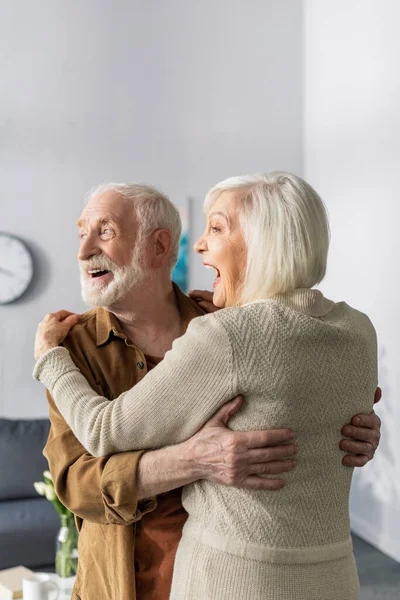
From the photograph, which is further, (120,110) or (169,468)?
(120,110)

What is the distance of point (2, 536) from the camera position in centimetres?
401

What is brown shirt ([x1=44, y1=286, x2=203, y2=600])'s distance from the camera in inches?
58.7

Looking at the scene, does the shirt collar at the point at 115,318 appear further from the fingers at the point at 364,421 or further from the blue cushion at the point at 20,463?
the blue cushion at the point at 20,463

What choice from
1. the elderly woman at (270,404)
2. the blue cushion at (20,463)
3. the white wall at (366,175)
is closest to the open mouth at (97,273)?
the elderly woman at (270,404)

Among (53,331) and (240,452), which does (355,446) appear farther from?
(53,331)

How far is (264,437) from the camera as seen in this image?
1.37 meters

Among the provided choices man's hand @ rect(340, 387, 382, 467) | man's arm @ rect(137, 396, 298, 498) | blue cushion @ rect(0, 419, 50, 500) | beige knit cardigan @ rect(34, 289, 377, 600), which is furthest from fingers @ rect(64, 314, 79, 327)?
blue cushion @ rect(0, 419, 50, 500)

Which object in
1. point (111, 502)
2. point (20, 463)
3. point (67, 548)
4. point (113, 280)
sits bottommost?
point (20, 463)

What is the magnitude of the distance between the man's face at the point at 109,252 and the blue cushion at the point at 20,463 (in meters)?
2.87

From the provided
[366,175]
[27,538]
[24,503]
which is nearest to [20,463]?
[24,503]

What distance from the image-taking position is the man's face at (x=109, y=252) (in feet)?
5.99

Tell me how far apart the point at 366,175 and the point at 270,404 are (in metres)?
3.90

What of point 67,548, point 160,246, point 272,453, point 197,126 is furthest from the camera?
point 197,126

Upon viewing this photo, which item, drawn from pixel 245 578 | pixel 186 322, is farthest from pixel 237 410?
pixel 186 322
